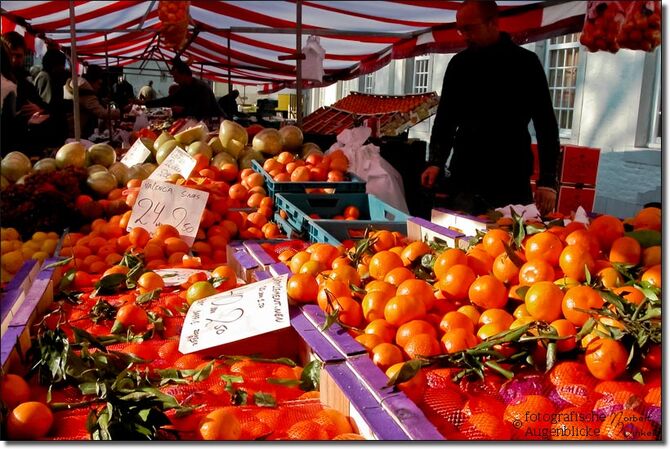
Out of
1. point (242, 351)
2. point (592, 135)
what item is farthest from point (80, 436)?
point (592, 135)

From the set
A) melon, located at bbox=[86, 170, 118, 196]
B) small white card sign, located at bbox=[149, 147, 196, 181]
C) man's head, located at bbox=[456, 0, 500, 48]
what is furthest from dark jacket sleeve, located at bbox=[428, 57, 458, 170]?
melon, located at bbox=[86, 170, 118, 196]

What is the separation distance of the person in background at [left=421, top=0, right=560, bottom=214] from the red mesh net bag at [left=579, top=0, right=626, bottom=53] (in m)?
0.48

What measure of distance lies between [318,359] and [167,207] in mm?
1692

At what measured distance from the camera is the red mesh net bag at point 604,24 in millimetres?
1954

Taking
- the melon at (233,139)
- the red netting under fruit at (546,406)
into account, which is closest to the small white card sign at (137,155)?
the melon at (233,139)

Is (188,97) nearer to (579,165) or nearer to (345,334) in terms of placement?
(579,165)

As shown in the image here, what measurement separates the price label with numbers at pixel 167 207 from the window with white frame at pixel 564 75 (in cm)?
592

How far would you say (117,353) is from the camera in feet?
5.40

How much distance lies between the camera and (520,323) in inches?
57.2

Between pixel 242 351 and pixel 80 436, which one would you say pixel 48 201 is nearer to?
pixel 242 351

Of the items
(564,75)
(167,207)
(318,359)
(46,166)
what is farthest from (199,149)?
(564,75)

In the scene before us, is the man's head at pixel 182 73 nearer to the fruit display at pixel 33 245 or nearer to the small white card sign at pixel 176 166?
the small white card sign at pixel 176 166

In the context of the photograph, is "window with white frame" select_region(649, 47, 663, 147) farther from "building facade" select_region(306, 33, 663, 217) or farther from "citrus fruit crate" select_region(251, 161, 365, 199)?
"citrus fruit crate" select_region(251, 161, 365, 199)

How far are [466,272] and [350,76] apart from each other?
1022 centimetres
